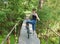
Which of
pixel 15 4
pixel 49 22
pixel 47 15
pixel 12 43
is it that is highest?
pixel 15 4

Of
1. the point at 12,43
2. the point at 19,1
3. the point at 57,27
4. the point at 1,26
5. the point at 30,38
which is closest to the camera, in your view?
the point at 30,38

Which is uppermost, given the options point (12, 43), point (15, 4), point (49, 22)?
point (15, 4)

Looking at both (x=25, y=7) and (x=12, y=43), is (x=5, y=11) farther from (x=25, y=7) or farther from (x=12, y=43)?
(x=12, y=43)

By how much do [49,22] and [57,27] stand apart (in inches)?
51.6

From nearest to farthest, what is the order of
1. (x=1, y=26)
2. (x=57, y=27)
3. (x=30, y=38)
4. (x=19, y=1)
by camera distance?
(x=30, y=38) < (x=19, y=1) < (x=1, y=26) < (x=57, y=27)

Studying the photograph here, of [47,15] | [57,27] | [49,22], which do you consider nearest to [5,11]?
[47,15]

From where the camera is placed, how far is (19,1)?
14031 millimetres

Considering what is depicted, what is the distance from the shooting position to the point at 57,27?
60.2 ft

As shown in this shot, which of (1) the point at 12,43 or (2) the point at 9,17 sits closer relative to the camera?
(2) the point at 9,17

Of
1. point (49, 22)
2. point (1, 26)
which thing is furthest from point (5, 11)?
point (49, 22)

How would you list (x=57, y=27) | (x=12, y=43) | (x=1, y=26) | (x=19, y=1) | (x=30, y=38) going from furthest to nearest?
(x=57, y=27) < (x=12, y=43) < (x=1, y=26) < (x=19, y=1) < (x=30, y=38)

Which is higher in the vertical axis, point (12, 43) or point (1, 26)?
point (1, 26)

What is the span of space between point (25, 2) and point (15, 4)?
0.74 metres

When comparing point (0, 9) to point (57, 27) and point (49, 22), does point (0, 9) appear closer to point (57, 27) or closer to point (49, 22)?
point (49, 22)
